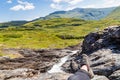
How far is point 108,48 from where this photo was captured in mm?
51094

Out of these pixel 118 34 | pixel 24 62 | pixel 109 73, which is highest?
pixel 118 34

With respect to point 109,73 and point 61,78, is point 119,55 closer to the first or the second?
point 109,73

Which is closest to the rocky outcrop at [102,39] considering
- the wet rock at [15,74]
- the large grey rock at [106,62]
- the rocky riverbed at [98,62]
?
the rocky riverbed at [98,62]

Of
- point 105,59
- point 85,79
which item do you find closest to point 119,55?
point 105,59

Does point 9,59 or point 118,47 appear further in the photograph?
point 9,59

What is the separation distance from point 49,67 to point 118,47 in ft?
96.3

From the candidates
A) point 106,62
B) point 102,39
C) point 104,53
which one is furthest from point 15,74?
point 106,62

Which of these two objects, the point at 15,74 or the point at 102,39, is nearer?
the point at 15,74

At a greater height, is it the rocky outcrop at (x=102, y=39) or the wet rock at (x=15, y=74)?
the rocky outcrop at (x=102, y=39)

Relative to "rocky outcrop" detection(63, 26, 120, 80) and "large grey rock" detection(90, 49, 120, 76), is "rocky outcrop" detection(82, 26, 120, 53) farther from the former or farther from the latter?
"large grey rock" detection(90, 49, 120, 76)

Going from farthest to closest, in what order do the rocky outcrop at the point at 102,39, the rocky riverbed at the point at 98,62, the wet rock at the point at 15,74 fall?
the wet rock at the point at 15,74
the rocky outcrop at the point at 102,39
the rocky riverbed at the point at 98,62

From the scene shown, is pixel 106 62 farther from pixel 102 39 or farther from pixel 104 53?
pixel 102 39

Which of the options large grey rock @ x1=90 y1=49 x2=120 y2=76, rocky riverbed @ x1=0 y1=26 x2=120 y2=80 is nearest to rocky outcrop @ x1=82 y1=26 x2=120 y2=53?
rocky riverbed @ x1=0 y1=26 x2=120 y2=80

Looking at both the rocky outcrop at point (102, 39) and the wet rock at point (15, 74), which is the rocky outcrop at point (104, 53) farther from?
the wet rock at point (15, 74)
